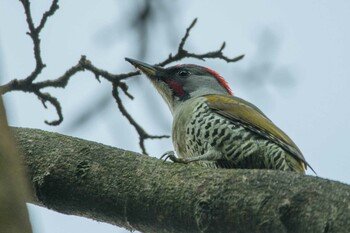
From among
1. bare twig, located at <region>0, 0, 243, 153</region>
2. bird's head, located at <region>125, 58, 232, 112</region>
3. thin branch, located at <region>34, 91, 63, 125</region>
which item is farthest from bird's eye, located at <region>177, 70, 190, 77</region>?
thin branch, located at <region>34, 91, 63, 125</region>

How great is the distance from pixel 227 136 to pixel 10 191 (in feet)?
Answer: 10.3

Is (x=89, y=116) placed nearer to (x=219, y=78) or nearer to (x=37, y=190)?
(x=37, y=190)

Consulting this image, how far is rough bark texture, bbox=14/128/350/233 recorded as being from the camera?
2289 millimetres

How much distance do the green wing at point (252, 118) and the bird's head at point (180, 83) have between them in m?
0.51

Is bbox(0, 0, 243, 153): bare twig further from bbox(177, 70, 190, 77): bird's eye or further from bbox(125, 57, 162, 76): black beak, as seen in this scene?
bbox(177, 70, 190, 77): bird's eye

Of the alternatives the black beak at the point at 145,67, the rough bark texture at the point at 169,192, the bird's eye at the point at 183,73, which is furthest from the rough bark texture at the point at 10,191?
the bird's eye at the point at 183,73

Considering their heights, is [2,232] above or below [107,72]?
below

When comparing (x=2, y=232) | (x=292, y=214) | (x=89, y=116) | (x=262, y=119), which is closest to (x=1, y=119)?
(x=2, y=232)

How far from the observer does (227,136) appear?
4383 mm

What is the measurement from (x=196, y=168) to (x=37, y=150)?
778 mm

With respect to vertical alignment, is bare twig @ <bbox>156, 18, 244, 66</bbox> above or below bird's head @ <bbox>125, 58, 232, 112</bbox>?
below

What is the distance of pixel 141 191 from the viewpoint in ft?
8.78

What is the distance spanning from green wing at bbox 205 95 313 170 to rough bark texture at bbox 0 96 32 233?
10.2 feet

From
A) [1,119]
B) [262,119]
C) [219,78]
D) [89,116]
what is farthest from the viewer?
[219,78]
